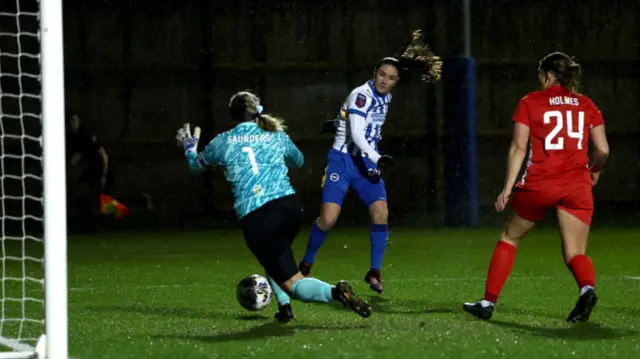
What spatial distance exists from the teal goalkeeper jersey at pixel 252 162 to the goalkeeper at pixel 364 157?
213cm

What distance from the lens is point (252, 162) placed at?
27.4 feet

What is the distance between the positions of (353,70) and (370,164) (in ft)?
34.9

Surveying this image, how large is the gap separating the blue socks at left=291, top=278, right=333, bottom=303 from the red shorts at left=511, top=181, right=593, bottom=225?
1.45m

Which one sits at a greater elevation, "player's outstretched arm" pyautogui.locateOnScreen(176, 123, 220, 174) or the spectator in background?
"player's outstretched arm" pyautogui.locateOnScreen(176, 123, 220, 174)

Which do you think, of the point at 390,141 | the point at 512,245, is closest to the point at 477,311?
the point at 512,245

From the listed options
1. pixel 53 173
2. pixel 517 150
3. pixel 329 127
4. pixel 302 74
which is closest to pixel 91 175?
pixel 302 74

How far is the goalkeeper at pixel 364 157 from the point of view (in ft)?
34.6

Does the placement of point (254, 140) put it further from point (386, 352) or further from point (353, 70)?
point (353, 70)

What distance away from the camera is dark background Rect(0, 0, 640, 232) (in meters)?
21.0

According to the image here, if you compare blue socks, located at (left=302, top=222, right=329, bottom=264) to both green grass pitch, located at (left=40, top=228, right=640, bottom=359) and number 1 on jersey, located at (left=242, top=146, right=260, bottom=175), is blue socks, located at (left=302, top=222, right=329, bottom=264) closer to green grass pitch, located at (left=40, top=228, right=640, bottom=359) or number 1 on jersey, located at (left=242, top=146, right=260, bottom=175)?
green grass pitch, located at (left=40, top=228, right=640, bottom=359)

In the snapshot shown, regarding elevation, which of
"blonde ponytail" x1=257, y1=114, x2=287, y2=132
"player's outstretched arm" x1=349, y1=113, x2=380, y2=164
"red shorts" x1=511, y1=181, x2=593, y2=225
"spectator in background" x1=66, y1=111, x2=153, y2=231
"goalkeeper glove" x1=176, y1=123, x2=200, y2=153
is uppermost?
"blonde ponytail" x1=257, y1=114, x2=287, y2=132

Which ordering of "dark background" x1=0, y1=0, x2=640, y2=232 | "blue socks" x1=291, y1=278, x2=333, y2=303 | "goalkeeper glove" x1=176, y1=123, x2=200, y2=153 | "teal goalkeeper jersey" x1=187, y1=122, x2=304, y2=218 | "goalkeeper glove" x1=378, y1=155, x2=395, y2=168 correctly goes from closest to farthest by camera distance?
1. "blue socks" x1=291, y1=278, x2=333, y2=303
2. "teal goalkeeper jersey" x1=187, y1=122, x2=304, y2=218
3. "goalkeeper glove" x1=176, y1=123, x2=200, y2=153
4. "goalkeeper glove" x1=378, y1=155, x2=395, y2=168
5. "dark background" x1=0, y1=0, x2=640, y2=232

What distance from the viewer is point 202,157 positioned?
855cm

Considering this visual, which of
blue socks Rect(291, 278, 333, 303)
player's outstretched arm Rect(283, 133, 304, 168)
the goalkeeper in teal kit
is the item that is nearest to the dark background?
player's outstretched arm Rect(283, 133, 304, 168)
